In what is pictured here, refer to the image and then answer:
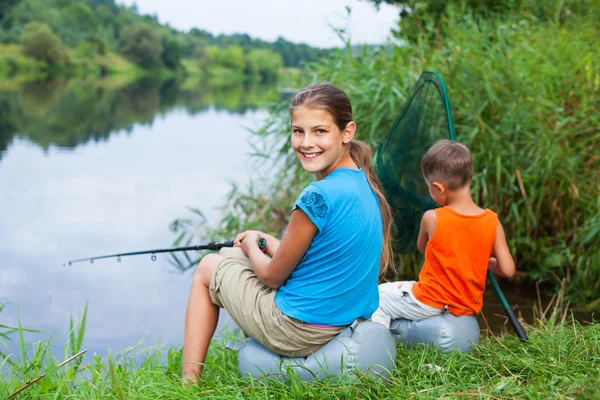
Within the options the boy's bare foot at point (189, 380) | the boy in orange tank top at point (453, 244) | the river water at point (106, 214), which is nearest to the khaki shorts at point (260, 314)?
the boy's bare foot at point (189, 380)

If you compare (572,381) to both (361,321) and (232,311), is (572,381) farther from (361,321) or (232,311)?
(232,311)

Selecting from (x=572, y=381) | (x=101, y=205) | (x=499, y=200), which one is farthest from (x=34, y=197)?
(x=572, y=381)

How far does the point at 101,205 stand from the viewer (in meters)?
7.09

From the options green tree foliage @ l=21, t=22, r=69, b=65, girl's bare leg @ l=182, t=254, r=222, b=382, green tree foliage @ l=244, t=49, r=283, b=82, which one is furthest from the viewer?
green tree foliage @ l=244, t=49, r=283, b=82

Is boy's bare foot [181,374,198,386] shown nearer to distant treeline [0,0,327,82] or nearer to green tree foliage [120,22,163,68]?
distant treeline [0,0,327,82]

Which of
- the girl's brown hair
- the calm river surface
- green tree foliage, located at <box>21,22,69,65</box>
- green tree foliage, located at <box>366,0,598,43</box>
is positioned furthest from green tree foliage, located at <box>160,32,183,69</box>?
the girl's brown hair

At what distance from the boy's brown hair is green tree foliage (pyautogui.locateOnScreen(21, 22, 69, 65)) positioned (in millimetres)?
41317

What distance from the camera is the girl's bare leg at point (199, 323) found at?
2291 mm

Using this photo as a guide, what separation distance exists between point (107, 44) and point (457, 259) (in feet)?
177

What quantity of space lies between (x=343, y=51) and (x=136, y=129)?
30.2ft

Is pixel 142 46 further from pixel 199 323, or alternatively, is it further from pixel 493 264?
pixel 199 323

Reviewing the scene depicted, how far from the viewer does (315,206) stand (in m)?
2.05

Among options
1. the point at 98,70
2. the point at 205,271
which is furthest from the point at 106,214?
the point at 98,70

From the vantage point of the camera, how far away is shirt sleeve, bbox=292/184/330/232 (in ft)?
6.70
